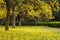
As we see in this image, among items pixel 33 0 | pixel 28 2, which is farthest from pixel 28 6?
pixel 33 0

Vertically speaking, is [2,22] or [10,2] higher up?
[10,2]

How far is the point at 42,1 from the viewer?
2486 cm

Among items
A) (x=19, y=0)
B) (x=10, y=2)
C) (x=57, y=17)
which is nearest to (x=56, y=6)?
(x=19, y=0)

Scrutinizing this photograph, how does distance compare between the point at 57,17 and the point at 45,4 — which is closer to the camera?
the point at 45,4

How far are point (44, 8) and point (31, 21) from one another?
49563 mm

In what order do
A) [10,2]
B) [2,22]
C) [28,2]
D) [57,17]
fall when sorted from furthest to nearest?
[57,17] → [2,22] → [10,2] → [28,2]

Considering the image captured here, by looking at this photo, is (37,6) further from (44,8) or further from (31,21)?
(31,21)

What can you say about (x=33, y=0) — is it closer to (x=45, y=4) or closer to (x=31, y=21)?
(x=45, y=4)

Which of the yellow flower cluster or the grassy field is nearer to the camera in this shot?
the yellow flower cluster

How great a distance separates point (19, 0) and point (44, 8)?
3026 millimetres

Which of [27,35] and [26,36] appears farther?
[27,35]

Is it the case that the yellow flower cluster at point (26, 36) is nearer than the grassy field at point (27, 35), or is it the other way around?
the yellow flower cluster at point (26, 36)

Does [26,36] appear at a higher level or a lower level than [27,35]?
higher

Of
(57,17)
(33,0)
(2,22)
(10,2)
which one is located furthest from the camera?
(57,17)
